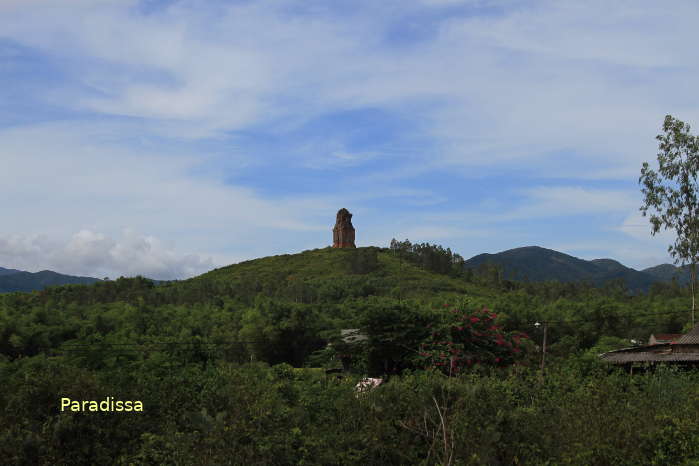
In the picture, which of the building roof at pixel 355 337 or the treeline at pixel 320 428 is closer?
the treeline at pixel 320 428

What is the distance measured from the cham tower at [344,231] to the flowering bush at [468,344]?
307 ft

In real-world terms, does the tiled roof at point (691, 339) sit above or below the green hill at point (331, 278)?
below

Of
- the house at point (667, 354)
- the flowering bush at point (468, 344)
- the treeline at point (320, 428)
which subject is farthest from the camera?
the house at point (667, 354)

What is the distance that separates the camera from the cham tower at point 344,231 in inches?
4358

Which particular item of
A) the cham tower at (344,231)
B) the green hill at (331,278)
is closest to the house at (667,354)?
the green hill at (331,278)

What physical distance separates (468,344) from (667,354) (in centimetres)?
1015

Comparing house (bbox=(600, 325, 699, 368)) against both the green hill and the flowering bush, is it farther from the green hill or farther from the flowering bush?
the green hill

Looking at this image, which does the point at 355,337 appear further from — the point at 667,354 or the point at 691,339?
the point at 691,339

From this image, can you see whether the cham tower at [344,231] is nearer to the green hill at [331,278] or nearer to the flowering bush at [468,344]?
the green hill at [331,278]

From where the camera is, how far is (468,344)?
16.2 m

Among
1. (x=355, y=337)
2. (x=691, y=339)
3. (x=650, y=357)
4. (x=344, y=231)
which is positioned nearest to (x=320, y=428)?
(x=355, y=337)

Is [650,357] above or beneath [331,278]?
beneath

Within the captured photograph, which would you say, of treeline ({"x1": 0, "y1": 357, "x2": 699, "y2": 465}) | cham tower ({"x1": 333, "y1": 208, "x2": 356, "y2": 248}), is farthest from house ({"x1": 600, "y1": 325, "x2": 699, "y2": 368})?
cham tower ({"x1": 333, "y1": 208, "x2": 356, "y2": 248})

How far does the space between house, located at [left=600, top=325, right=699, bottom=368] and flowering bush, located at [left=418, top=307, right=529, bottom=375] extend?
599cm
